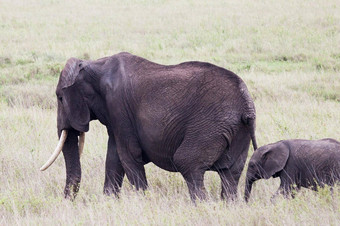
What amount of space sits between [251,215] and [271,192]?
1.46m

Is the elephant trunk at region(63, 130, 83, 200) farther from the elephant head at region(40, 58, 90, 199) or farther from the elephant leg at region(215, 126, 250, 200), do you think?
the elephant leg at region(215, 126, 250, 200)

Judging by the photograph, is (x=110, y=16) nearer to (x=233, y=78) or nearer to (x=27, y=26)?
(x=27, y=26)

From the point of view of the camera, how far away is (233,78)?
20.0 ft

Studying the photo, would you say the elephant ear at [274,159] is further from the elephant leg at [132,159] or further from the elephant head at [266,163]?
the elephant leg at [132,159]

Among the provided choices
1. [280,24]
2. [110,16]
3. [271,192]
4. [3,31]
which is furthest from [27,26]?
[271,192]

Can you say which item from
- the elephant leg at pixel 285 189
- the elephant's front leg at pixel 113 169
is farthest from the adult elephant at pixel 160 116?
the elephant leg at pixel 285 189

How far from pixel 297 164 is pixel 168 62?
10567 mm

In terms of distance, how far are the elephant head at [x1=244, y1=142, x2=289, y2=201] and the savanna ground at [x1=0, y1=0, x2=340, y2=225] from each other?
22cm

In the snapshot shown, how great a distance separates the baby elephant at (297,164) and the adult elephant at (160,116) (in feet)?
1.16

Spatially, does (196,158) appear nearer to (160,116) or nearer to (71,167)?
(160,116)

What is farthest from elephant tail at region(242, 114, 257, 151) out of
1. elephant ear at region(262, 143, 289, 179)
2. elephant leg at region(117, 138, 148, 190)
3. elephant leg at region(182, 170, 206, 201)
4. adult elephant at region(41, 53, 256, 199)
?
elephant leg at region(117, 138, 148, 190)

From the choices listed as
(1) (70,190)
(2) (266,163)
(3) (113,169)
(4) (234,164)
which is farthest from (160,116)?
(1) (70,190)

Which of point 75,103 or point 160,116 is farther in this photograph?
point 75,103

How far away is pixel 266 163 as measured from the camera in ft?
21.2
